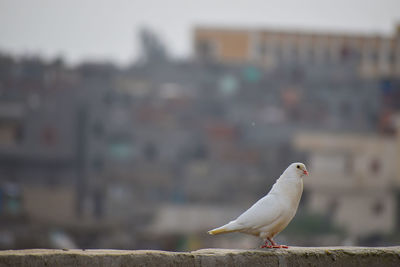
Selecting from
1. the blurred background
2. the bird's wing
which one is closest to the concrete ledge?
the bird's wing

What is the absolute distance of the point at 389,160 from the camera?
3503 centimetres

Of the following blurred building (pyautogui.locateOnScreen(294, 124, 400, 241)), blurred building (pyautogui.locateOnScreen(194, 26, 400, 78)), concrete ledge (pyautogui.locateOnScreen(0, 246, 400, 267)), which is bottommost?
blurred building (pyautogui.locateOnScreen(294, 124, 400, 241))

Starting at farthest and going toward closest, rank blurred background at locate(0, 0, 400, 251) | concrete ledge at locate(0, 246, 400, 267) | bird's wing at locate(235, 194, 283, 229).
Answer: blurred background at locate(0, 0, 400, 251), bird's wing at locate(235, 194, 283, 229), concrete ledge at locate(0, 246, 400, 267)

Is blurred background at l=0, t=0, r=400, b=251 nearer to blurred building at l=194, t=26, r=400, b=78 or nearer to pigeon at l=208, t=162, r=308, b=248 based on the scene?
blurred building at l=194, t=26, r=400, b=78

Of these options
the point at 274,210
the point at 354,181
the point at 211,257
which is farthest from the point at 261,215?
the point at 354,181

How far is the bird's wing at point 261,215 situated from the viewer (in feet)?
11.1

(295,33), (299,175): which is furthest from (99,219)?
(299,175)

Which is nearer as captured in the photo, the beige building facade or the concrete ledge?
the concrete ledge

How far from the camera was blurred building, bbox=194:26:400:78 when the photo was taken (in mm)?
42434

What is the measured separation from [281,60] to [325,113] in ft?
16.4

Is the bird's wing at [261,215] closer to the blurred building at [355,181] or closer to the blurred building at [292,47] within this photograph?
the blurred building at [355,181]

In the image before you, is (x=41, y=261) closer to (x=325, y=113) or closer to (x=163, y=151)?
(x=163, y=151)

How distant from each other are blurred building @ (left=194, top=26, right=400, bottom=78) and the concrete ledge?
129 feet

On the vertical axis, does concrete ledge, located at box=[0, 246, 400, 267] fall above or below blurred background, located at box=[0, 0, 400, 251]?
above
